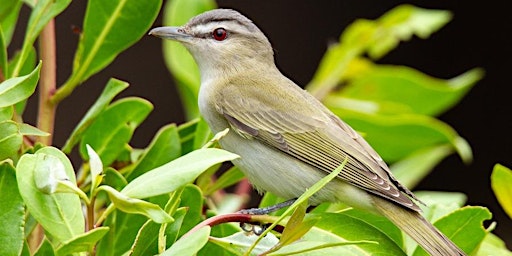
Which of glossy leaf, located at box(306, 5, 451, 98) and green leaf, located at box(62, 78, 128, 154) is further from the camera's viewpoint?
glossy leaf, located at box(306, 5, 451, 98)

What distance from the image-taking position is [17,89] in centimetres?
164

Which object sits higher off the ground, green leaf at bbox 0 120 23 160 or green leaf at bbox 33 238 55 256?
green leaf at bbox 0 120 23 160

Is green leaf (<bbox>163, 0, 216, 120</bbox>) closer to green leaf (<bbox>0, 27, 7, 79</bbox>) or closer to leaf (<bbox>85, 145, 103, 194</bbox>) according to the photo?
green leaf (<bbox>0, 27, 7, 79</bbox>)

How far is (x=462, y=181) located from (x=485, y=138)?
1.59 feet

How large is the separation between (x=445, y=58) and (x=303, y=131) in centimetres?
546

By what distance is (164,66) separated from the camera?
7461 millimetres

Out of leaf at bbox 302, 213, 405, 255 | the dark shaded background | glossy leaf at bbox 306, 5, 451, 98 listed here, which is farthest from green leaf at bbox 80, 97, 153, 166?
the dark shaded background

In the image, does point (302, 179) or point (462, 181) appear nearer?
point (302, 179)

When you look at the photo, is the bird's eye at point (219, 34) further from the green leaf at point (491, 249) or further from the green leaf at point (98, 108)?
the green leaf at point (491, 249)

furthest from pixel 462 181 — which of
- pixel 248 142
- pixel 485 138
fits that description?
pixel 248 142

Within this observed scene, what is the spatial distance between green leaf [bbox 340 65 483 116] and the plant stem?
1.32 metres

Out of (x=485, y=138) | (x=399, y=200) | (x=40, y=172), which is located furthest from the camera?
(x=485, y=138)

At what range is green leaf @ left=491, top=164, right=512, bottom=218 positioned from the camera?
222 cm

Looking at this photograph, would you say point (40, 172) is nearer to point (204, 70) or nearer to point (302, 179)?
point (302, 179)
